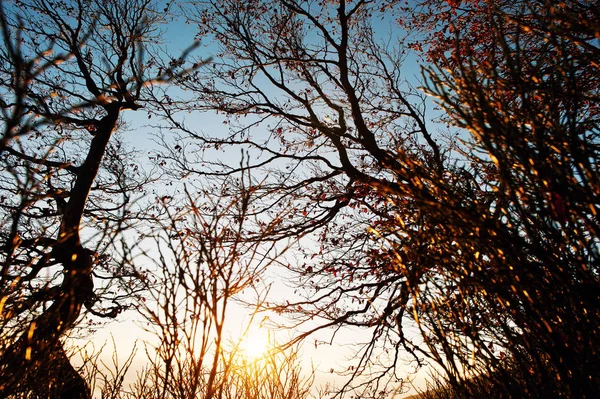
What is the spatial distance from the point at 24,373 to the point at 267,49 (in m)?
6.67

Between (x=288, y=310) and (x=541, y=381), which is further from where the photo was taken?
(x=288, y=310)

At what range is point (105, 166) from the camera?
9.39 meters

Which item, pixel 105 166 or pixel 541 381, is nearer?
pixel 541 381

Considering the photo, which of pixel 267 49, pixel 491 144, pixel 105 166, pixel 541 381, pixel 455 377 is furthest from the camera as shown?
pixel 105 166

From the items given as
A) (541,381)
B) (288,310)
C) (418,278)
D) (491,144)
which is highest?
(288,310)

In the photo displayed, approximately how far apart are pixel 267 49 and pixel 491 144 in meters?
6.79

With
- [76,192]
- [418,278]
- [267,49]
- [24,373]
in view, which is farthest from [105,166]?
[418,278]

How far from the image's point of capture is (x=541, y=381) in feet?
5.47

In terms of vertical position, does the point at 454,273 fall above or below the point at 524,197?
below

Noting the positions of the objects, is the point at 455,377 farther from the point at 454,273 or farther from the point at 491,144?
the point at 491,144

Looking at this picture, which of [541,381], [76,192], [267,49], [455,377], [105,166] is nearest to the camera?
[541,381]

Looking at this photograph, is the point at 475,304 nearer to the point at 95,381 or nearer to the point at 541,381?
the point at 541,381

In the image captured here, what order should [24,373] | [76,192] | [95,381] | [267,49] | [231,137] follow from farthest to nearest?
[231,137], [267,49], [76,192], [95,381], [24,373]

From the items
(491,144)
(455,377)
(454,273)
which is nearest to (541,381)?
(455,377)
